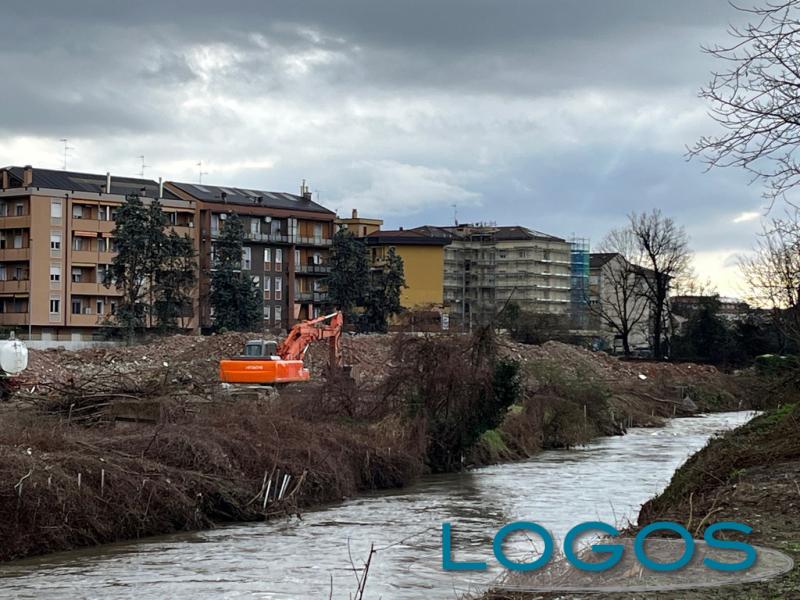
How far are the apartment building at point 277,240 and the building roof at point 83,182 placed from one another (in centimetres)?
211

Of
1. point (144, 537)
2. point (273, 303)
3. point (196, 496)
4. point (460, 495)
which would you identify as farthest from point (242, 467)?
point (273, 303)

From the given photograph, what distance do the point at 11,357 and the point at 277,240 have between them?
61.5 metres

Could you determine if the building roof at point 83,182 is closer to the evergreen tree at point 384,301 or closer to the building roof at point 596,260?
the evergreen tree at point 384,301

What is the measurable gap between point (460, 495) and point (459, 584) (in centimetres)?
1374

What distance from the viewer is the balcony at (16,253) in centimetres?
8183

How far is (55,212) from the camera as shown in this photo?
82.8 metres

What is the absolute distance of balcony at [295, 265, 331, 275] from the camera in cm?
9969

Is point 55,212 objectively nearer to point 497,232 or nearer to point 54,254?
point 54,254

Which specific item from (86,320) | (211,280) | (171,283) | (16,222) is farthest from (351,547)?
(16,222)

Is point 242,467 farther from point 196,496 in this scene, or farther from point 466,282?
point 466,282

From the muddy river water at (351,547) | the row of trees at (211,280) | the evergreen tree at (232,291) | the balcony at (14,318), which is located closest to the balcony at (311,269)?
Answer: the row of trees at (211,280)

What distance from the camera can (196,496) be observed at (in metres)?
24.9

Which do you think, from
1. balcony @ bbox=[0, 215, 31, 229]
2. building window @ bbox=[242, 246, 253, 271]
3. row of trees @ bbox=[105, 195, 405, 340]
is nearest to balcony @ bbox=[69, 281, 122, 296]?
row of trees @ bbox=[105, 195, 405, 340]

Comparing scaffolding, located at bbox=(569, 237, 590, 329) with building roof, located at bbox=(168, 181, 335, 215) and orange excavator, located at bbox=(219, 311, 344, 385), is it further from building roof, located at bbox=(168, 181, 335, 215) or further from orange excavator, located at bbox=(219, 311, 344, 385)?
orange excavator, located at bbox=(219, 311, 344, 385)
